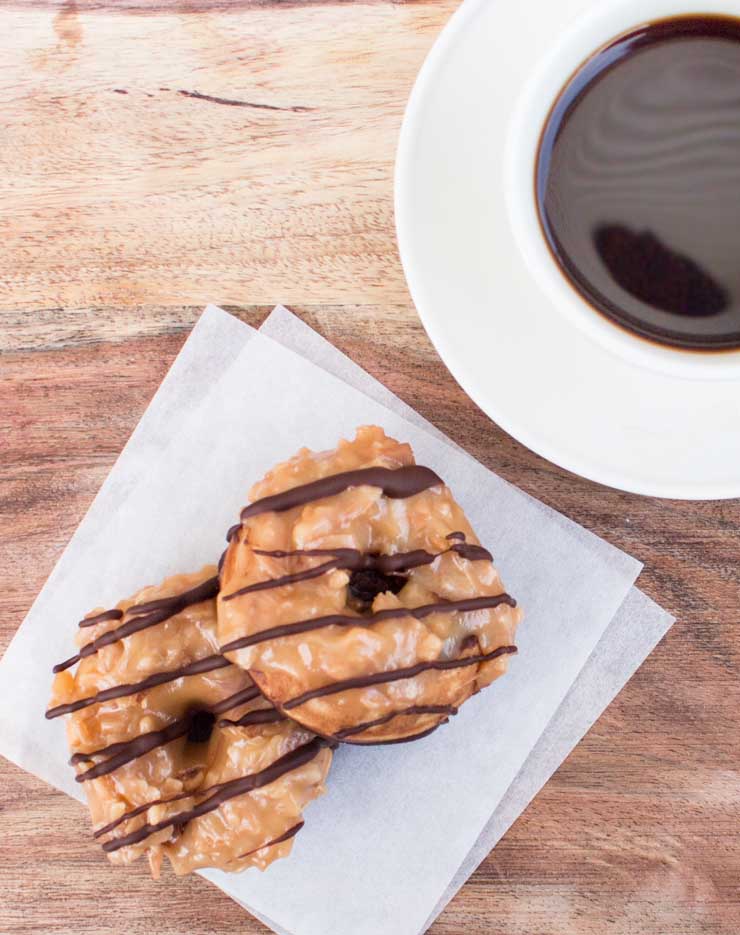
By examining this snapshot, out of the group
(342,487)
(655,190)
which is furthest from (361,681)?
(655,190)

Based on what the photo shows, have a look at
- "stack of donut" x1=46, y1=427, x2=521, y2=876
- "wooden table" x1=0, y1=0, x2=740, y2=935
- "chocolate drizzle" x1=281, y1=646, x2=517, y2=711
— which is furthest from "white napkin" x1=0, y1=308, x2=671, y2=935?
"chocolate drizzle" x1=281, y1=646, x2=517, y2=711

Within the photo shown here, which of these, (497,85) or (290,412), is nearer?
(497,85)

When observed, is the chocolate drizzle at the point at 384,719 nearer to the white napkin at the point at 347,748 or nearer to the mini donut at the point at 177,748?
the mini donut at the point at 177,748

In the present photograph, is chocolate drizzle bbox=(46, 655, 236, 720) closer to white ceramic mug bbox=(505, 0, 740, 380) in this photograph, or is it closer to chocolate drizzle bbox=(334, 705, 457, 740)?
chocolate drizzle bbox=(334, 705, 457, 740)

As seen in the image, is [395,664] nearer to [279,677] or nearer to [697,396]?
[279,677]

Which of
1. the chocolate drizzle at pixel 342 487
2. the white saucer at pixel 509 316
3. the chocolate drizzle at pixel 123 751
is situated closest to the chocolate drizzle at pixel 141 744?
the chocolate drizzle at pixel 123 751

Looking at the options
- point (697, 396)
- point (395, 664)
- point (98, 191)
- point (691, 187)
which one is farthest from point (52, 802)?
point (691, 187)
